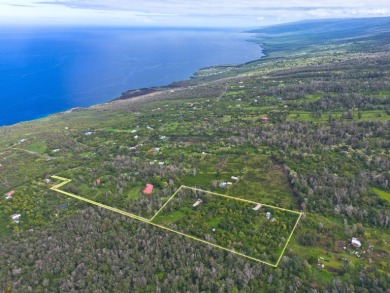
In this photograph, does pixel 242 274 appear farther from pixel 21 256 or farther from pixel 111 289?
pixel 21 256

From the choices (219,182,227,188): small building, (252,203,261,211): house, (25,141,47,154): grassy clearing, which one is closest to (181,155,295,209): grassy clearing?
(219,182,227,188): small building

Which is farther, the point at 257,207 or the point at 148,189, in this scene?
the point at 148,189

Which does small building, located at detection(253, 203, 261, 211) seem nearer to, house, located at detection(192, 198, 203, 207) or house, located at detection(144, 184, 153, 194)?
house, located at detection(192, 198, 203, 207)

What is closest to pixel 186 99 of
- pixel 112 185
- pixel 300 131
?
pixel 300 131

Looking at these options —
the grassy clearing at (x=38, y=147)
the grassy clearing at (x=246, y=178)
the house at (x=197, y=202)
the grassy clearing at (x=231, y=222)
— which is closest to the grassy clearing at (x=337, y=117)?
the grassy clearing at (x=246, y=178)

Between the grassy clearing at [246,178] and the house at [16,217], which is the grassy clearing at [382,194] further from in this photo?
the house at [16,217]

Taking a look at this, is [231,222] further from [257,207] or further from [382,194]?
[382,194]

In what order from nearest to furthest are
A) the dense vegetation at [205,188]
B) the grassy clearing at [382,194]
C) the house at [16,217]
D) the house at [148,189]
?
the dense vegetation at [205,188], the grassy clearing at [382,194], the house at [16,217], the house at [148,189]

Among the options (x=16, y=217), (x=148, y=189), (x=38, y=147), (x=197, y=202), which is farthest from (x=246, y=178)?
(x=38, y=147)
